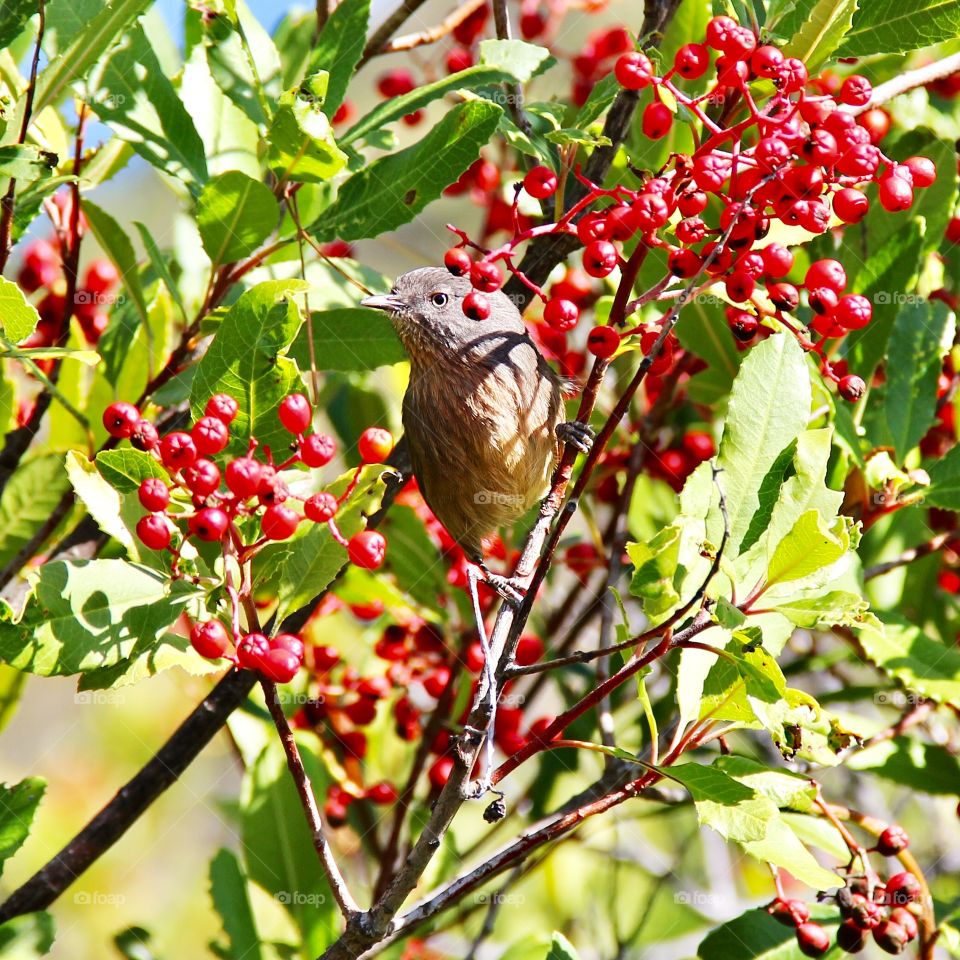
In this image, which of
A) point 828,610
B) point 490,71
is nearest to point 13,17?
point 490,71

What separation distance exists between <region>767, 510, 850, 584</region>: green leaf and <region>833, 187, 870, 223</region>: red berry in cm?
55

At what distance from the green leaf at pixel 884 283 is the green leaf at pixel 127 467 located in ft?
5.91

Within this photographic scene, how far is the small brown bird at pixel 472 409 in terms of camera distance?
3400 millimetres

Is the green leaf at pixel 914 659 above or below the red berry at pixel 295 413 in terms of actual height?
below

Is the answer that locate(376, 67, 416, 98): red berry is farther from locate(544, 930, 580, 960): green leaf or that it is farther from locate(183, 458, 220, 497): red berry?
locate(544, 930, 580, 960): green leaf

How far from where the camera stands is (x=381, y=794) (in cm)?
336

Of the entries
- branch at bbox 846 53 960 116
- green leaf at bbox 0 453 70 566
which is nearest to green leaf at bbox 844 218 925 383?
branch at bbox 846 53 960 116

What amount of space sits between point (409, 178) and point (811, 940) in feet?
5.86

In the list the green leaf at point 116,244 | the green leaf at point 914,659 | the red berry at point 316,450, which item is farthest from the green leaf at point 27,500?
the green leaf at point 914,659

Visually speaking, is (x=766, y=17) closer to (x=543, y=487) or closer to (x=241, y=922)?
(x=543, y=487)

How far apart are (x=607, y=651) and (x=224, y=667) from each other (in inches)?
34.6

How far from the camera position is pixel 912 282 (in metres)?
2.89

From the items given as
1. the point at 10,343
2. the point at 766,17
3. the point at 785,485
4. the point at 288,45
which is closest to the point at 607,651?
the point at 785,485

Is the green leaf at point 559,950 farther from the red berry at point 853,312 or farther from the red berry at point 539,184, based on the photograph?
the red berry at point 539,184
